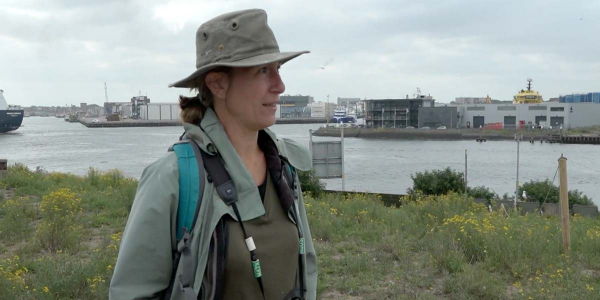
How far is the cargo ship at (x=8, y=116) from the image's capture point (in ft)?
274

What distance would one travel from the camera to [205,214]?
1.58 meters

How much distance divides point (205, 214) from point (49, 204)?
614cm

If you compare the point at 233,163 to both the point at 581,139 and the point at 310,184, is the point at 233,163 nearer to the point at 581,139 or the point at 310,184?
the point at 310,184

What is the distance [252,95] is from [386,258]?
4172 mm

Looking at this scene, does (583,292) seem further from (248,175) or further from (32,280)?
(32,280)

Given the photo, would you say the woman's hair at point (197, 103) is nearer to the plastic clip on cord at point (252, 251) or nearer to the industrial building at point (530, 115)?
the plastic clip on cord at point (252, 251)

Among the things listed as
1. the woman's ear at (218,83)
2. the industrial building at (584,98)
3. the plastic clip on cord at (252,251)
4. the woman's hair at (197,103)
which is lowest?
the plastic clip on cord at (252,251)

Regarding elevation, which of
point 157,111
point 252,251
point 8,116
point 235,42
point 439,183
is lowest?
point 439,183

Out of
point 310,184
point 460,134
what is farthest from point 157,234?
point 460,134

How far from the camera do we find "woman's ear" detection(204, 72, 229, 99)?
5.89ft

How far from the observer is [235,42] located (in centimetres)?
172

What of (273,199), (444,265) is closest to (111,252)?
(444,265)

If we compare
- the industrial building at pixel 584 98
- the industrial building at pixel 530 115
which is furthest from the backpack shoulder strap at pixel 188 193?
the industrial building at pixel 584 98

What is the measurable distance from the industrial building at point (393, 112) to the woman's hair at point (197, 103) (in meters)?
101
